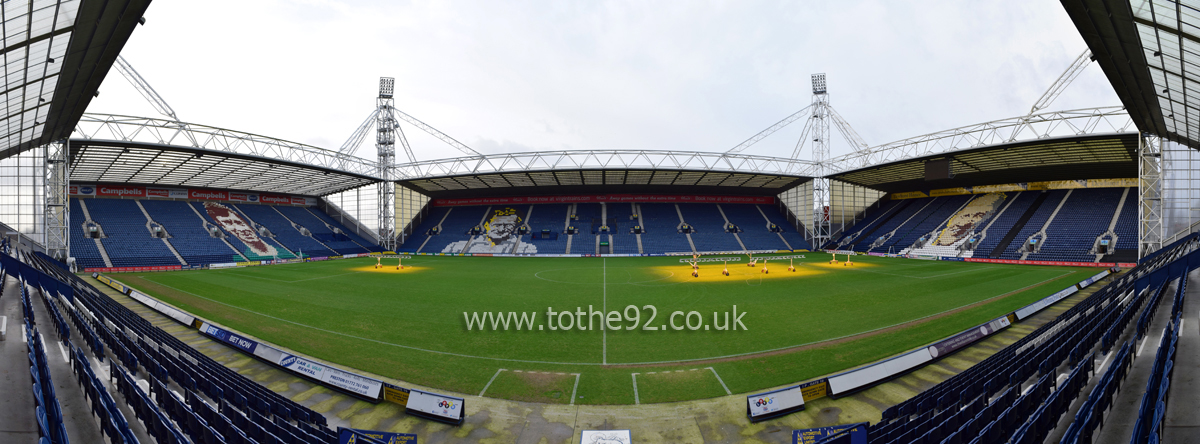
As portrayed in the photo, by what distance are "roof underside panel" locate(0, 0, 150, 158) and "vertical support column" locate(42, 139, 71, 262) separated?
45.9 feet

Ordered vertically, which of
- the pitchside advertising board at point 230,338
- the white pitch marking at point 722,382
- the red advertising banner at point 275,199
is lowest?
the white pitch marking at point 722,382

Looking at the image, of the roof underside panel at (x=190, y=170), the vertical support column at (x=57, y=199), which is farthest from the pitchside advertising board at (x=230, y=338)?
the vertical support column at (x=57, y=199)

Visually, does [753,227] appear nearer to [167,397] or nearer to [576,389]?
[576,389]

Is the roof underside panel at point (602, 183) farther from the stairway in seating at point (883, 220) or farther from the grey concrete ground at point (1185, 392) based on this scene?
the grey concrete ground at point (1185, 392)

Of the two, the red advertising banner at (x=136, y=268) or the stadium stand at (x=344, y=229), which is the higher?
the stadium stand at (x=344, y=229)

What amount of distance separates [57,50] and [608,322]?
18033 mm

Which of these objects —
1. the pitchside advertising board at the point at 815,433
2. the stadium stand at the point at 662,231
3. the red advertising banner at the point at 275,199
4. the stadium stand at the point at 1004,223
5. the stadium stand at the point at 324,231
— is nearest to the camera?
the pitchside advertising board at the point at 815,433

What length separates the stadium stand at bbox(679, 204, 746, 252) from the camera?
5219cm

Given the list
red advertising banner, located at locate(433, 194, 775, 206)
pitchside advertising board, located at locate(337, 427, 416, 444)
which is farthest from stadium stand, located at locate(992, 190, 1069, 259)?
pitchside advertising board, located at locate(337, 427, 416, 444)

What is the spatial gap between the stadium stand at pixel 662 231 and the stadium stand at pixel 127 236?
45.8 metres

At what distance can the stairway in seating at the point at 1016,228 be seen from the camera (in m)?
38.1

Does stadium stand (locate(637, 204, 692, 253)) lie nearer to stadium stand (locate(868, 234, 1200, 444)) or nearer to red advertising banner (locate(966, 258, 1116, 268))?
red advertising banner (locate(966, 258, 1116, 268))

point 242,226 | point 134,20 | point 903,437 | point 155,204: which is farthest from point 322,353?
point 155,204

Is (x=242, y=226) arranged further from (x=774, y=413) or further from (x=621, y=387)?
(x=774, y=413)
